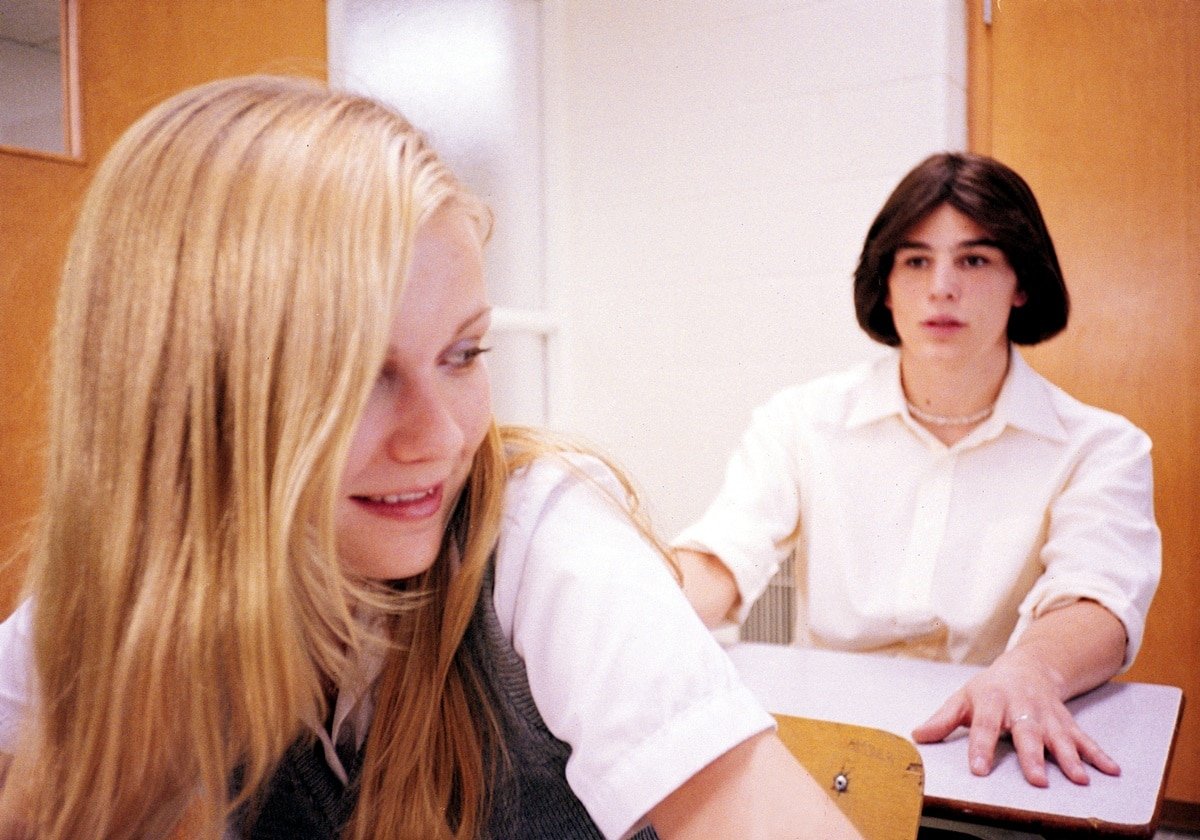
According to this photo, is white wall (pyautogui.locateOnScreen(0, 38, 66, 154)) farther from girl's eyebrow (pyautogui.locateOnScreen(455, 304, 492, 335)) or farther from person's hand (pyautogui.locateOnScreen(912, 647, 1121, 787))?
person's hand (pyautogui.locateOnScreen(912, 647, 1121, 787))

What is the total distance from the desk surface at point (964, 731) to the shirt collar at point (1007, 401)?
0.48m

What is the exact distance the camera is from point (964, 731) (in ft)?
4.16

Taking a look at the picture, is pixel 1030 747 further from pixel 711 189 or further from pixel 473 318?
pixel 711 189

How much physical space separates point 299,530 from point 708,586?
3.96 feet

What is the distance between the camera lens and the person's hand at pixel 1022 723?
114cm

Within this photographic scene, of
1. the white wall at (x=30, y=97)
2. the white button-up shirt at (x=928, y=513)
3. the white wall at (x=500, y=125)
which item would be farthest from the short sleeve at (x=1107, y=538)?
the white wall at (x=500, y=125)

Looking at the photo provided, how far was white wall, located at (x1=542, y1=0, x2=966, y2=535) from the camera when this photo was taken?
2.85m

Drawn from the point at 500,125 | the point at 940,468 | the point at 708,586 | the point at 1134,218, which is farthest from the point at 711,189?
the point at 708,586

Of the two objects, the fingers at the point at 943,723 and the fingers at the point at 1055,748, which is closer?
the fingers at the point at 1055,748

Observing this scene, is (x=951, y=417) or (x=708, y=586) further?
(x=951, y=417)

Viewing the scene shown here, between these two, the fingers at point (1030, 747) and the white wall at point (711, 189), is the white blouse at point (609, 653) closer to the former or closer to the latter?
the fingers at point (1030, 747)

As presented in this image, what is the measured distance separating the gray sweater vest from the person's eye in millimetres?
175

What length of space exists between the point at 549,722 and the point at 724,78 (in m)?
2.66

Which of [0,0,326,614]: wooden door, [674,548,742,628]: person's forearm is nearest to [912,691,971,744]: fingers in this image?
[674,548,742,628]: person's forearm
